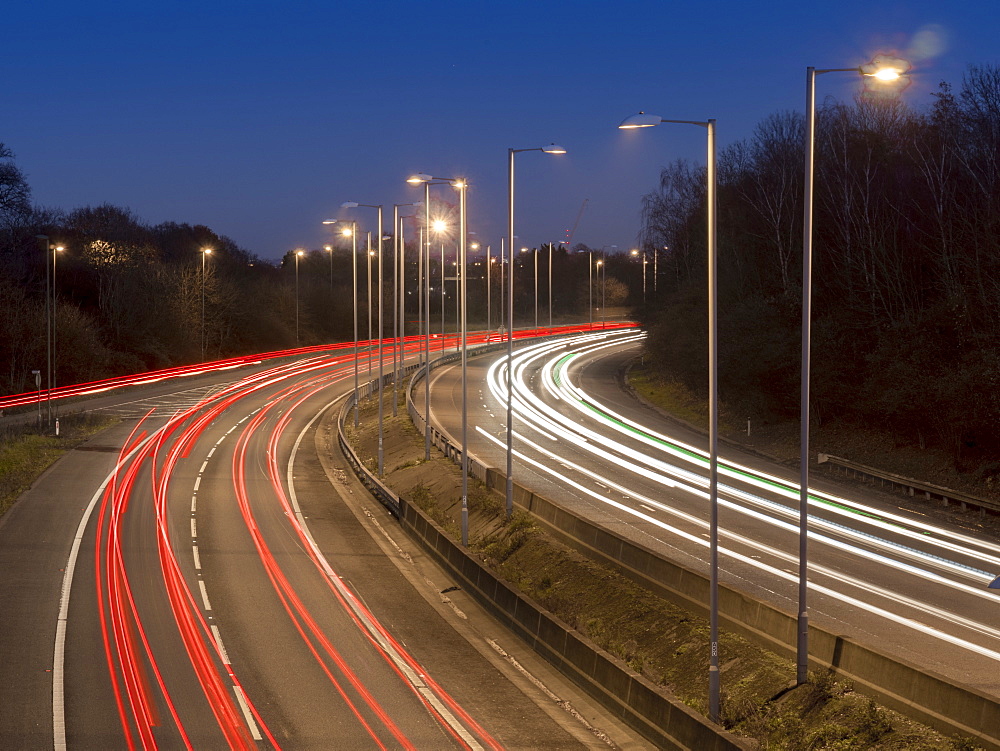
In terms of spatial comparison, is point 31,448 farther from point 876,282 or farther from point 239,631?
point 876,282

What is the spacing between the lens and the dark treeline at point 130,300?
236ft

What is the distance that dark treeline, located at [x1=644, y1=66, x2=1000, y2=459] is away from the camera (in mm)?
36844

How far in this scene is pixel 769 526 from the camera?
29.8 meters

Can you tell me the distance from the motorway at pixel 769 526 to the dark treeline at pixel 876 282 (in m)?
4.72

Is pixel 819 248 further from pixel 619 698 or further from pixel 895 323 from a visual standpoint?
pixel 619 698

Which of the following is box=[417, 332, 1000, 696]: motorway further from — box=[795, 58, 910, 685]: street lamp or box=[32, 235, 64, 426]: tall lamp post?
box=[32, 235, 64, 426]: tall lamp post

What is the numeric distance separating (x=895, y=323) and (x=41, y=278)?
6785cm

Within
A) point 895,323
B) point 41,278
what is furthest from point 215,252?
point 895,323

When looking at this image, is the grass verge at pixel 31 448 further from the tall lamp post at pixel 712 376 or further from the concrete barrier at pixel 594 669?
the tall lamp post at pixel 712 376

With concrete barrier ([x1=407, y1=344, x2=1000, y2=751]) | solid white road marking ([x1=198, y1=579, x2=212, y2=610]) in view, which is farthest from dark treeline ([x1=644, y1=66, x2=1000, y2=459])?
solid white road marking ([x1=198, y1=579, x2=212, y2=610])

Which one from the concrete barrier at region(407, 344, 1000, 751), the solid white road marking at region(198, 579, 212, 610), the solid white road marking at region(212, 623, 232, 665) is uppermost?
the concrete barrier at region(407, 344, 1000, 751)

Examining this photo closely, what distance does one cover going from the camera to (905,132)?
47.9 metres

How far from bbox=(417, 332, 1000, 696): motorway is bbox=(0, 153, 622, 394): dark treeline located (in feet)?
50.9

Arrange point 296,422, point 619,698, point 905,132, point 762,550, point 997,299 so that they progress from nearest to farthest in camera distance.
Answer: point 619,698, point 762,550, point 997,299, point 905,132, point 296,422
